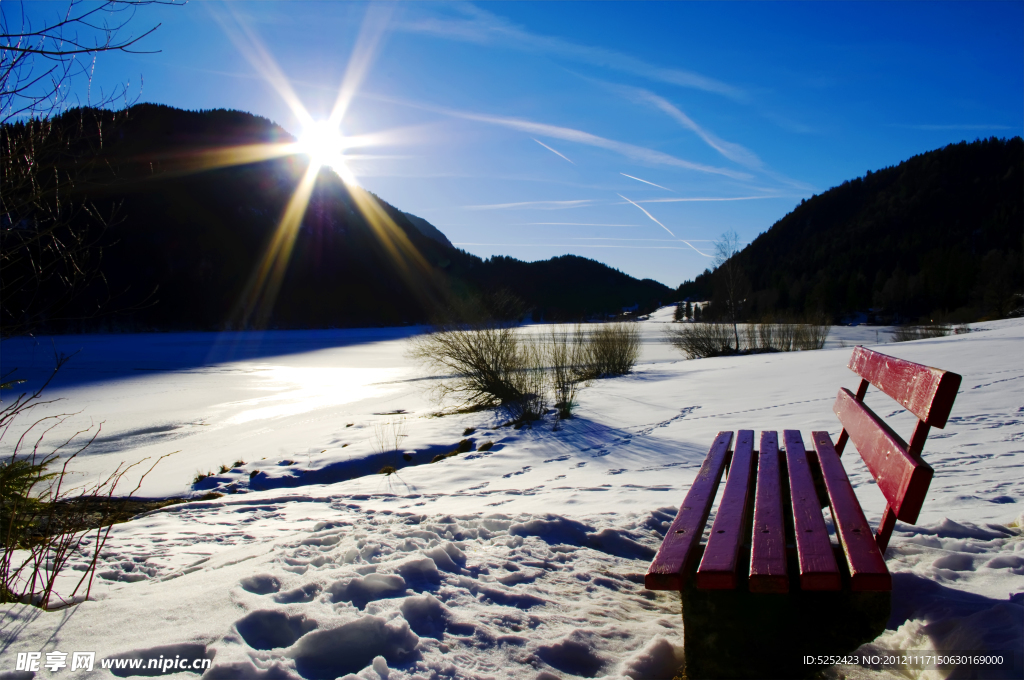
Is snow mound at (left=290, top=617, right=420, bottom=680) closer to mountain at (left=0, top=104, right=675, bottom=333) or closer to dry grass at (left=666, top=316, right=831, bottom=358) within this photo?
dry grass at (left=666, top=316, right=831, bottom=358)

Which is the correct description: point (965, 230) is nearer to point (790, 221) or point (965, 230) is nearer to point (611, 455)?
point (790, 221)

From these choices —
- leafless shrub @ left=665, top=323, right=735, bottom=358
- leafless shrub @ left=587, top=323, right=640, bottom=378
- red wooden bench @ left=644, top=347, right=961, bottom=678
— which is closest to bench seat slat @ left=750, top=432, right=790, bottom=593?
red wooden bench @ left=644, top=347, right=961, bottom=678

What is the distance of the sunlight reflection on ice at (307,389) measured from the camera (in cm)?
1411

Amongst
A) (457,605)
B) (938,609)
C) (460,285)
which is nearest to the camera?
(938,609)

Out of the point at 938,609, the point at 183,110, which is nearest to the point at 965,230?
the point at 938,609

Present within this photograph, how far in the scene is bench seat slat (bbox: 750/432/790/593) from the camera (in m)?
1.43

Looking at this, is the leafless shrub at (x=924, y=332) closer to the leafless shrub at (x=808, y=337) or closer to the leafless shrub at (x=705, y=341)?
the leafless shrub at (x=808, y=337)

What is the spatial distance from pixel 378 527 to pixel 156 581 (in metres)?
1.14

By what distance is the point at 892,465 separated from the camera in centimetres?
175

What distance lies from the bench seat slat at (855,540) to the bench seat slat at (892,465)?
115 mm

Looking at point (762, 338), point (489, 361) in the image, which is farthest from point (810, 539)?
point (762, 338)

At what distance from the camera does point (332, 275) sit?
9031 centimetres

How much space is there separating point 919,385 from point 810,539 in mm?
656

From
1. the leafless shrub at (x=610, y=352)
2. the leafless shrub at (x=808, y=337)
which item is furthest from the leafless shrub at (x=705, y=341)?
the leafless shrub at (x=610, y=352)
